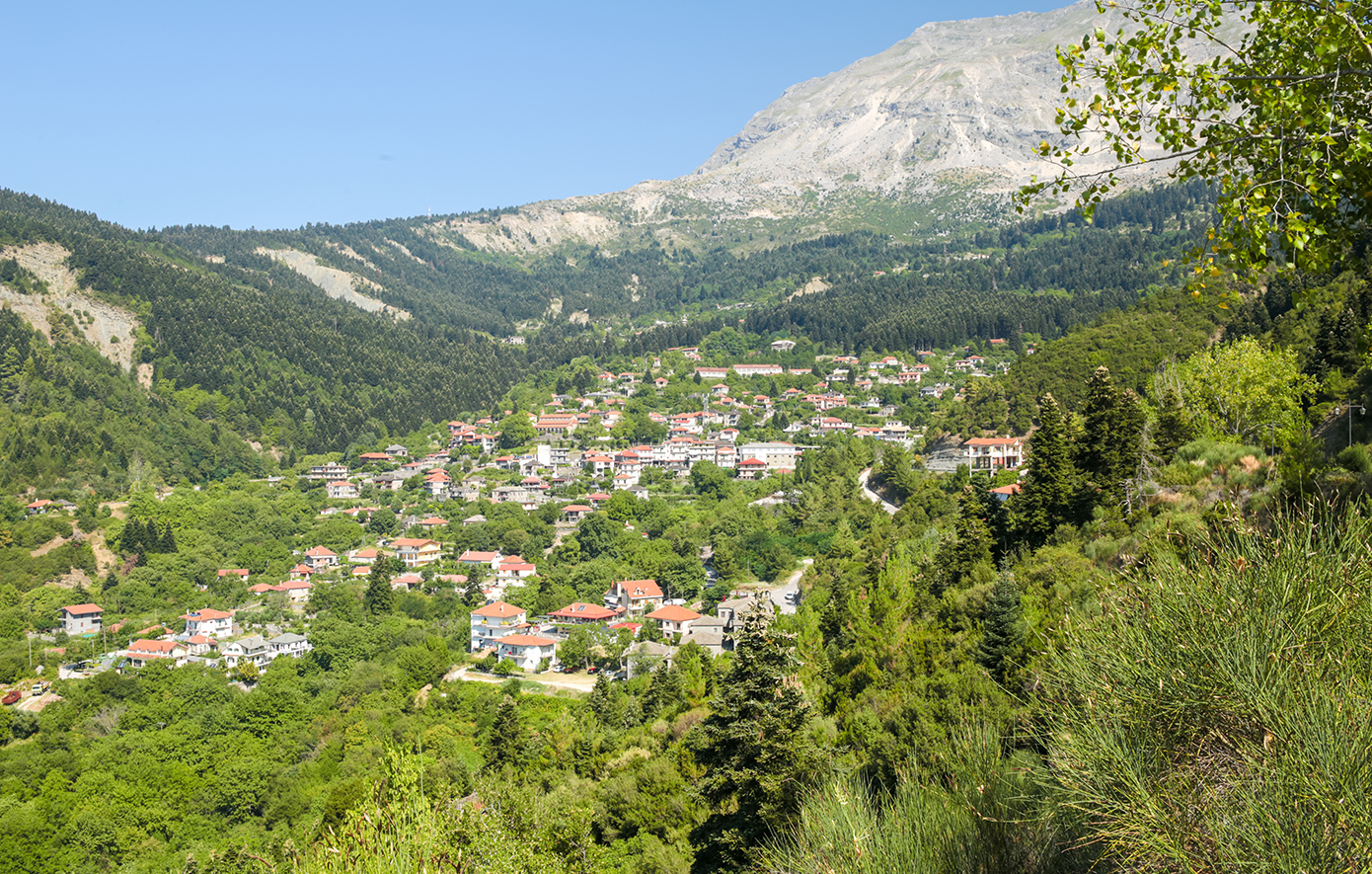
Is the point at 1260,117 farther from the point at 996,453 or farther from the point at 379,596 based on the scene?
the point at 379,596

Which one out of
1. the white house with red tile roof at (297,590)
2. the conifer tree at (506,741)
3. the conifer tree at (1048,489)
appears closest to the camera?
the conifer tree at (1048,489)

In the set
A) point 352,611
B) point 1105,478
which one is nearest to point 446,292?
point 352,611

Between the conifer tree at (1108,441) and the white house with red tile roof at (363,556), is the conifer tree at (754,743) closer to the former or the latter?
the conifer tree at (1108,441)

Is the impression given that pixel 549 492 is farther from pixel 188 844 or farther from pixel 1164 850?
pixel 1164 850

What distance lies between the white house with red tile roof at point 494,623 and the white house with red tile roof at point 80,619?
22.6 meters

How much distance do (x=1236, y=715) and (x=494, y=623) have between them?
45015 millimetres

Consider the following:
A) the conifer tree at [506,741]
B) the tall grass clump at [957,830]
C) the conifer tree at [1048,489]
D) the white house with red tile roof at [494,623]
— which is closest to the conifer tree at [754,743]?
the tall grass clump at [957,830]

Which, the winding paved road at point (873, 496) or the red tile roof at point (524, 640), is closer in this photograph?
the red tile roof at point (524, 640)

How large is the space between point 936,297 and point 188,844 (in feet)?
345

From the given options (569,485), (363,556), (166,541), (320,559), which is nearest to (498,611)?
(363,556)

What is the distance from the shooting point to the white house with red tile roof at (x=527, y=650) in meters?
42.4

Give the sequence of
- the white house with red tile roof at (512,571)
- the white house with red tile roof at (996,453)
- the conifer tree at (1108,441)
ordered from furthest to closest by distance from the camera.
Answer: the white house with red tile roof at (512,571)
the white house with red tile roof at (996,453)
the conifer tree at (1108,441)

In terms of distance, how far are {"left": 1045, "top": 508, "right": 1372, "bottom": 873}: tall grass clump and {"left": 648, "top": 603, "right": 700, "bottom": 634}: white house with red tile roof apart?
135 feet

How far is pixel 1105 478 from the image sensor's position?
20.3 m
